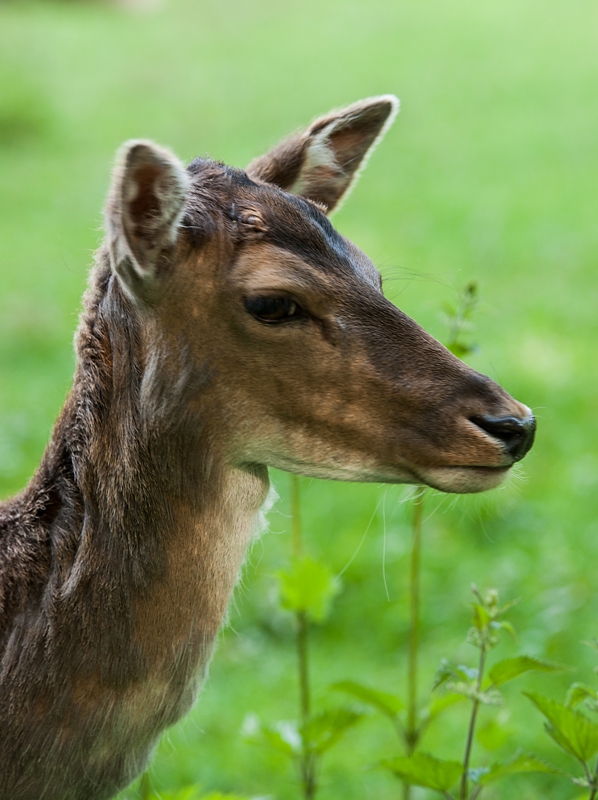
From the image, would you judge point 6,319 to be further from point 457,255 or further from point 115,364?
point 115,364

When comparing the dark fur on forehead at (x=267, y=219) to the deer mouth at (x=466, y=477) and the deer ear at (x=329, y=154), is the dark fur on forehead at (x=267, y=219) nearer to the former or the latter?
the deer ear at (x=329, y=154)

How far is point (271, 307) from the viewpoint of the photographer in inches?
93.7

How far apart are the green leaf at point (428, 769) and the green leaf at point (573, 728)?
0.95 feet

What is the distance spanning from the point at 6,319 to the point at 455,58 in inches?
417

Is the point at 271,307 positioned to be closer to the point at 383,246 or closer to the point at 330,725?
the point at 330,725

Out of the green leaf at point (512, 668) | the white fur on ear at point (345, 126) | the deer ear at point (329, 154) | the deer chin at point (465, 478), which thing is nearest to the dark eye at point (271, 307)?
the deer chin at point (465, 478)

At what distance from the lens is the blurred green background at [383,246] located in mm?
4801

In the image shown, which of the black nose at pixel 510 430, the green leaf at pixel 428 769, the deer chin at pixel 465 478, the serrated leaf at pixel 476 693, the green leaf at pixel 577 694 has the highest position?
the black nose at pixel 510 430

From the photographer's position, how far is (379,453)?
2369mm

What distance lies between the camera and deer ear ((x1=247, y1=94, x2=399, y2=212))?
9.56 ft

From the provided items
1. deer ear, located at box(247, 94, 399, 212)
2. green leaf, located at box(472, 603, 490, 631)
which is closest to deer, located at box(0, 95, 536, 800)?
deer ear, located at box(247, 94, 399, 212)

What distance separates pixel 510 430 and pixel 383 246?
6.59m

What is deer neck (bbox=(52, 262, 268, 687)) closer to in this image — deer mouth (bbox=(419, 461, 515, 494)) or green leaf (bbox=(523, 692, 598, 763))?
deer mouth (bbox=(419, 461, 515, 494))

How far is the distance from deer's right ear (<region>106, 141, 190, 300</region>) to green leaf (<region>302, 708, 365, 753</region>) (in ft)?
4.78
